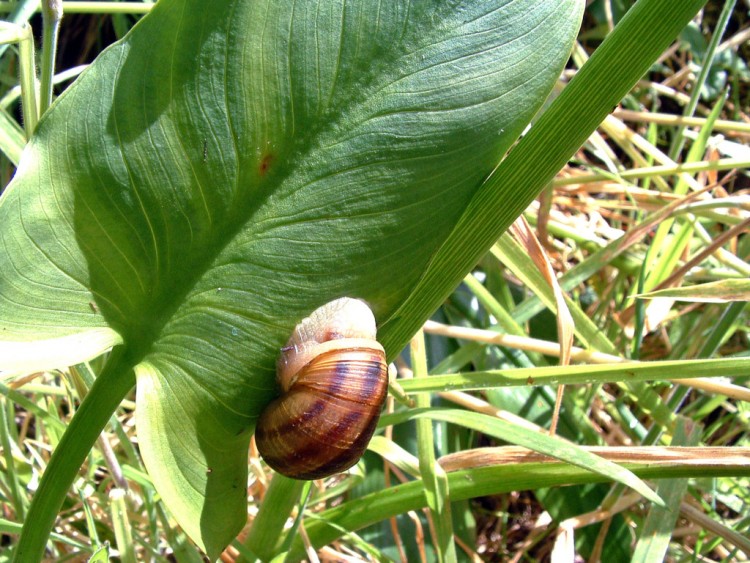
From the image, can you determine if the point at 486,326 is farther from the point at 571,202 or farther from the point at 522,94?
the point at 522,94

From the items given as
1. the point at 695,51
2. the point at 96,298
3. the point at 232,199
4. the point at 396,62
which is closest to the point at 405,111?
the point at 396,62

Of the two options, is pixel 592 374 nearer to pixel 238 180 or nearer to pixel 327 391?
pixel 327 391

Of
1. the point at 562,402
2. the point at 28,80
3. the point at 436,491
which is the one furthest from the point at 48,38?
the point at 562,402

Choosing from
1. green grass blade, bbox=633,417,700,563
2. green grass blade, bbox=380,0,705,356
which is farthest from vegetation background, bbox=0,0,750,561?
green grass blade, bbox=380,0,705,356

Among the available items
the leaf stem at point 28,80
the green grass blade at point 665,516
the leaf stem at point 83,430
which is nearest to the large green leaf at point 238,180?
the leaf stem at point 83,430

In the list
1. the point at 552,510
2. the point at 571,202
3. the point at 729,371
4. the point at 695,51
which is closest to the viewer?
the point at 729,371

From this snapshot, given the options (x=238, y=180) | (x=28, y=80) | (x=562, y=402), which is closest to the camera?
(x=238, y=180)

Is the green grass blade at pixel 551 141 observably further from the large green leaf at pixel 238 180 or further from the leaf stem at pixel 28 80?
the leaf stem at pixel 28 80
